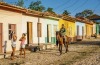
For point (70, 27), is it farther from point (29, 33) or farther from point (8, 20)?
point (8, 20)

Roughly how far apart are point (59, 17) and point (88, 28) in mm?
22220

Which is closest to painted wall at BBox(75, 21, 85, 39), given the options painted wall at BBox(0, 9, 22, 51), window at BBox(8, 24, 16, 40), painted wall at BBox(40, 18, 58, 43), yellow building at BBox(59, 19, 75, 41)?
yellow building at BBox(59, 19, 75, 41)

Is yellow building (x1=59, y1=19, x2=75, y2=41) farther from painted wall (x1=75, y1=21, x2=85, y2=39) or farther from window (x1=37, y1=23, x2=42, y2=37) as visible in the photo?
window (x1=37, y1=23, x2=42, y2=37)

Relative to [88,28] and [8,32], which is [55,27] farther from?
[88,28]

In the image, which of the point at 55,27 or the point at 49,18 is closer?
the point at 49,18

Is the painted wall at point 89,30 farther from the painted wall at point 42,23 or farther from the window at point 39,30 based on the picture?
the window at point 39,30

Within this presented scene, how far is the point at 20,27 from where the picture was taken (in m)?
21.7

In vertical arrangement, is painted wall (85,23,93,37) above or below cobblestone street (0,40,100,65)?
above

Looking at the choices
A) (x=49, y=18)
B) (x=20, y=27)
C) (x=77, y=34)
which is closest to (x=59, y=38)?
(x=20, y=27)

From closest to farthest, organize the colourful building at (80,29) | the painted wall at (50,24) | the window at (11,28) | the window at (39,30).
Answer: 1. the window at (11,28)
2. the window at (39,30)
3. the painted wall at (50,24)
4. the colourful building at (80,29)

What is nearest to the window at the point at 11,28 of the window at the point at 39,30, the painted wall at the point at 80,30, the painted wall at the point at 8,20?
the painted wall at the point at 8,20

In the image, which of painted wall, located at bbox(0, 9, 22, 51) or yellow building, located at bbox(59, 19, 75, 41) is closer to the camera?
painted wall, located at bbox(0, 9, 22, 51)

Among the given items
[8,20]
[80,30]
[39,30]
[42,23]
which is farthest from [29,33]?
[80,30]

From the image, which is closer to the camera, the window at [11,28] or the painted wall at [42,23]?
the window at [11,28]
